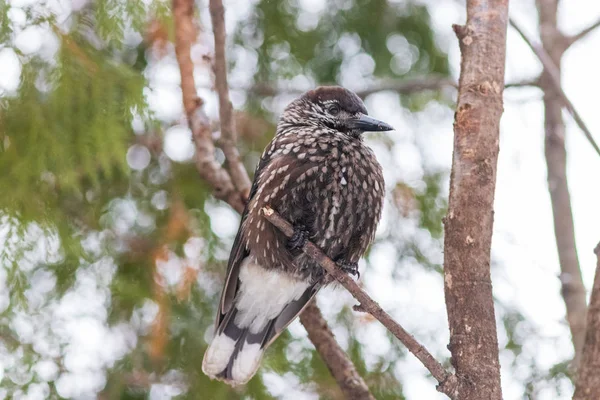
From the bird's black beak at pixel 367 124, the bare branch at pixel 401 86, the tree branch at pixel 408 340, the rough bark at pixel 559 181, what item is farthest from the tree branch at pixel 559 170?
the tree branch at pixel 408 340

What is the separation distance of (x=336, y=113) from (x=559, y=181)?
5.31ft

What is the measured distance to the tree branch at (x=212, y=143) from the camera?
12.7 feet

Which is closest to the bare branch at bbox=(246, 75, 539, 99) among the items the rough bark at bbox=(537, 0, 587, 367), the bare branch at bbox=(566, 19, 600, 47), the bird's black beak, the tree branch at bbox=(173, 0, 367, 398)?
the rough bark at bbox=(537, 0, 587, 367)

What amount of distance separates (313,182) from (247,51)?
61.8 inches

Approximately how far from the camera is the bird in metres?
3.65

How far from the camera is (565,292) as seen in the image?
14.6 feet

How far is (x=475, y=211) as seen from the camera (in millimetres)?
2936

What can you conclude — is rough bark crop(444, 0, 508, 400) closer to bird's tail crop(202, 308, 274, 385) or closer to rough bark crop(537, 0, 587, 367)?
rough bark crop(537, 0, 587, 367)

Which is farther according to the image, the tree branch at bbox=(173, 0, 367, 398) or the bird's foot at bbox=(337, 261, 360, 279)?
the tree branch at bbox=(173, 0, 367, 398)

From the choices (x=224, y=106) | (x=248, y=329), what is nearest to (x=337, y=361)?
(x=248, y=329)

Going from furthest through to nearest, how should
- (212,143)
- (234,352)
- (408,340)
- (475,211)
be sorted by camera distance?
(212,143), (234,352), (475,211), (408,340)

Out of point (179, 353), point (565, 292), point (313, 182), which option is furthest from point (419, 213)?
point (179, 353)

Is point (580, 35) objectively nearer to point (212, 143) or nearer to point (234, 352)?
point (212, 143)

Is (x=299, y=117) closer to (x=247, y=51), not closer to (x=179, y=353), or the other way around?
(x=247, y=51)
